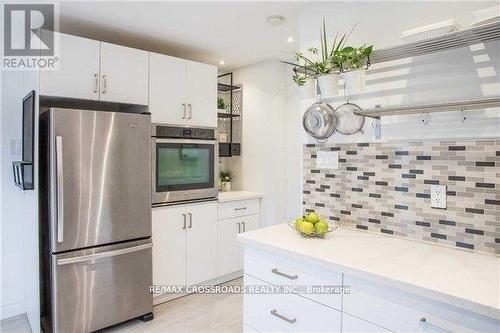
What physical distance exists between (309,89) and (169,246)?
1.77 meters

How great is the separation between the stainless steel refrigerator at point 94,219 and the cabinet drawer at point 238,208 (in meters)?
0.86

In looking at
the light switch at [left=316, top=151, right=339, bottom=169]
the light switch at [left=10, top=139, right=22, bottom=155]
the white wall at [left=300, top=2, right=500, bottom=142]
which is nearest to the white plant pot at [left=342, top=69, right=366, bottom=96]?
the white wall at [left=300, top=2, right=500, bottom=142]

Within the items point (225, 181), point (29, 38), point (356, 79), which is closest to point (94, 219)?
point (29, 38)

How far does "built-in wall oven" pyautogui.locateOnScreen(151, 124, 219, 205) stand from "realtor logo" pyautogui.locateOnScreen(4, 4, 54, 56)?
932 mm

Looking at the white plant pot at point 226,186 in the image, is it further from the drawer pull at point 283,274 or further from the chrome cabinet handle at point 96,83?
the drawer pull at point 283,274

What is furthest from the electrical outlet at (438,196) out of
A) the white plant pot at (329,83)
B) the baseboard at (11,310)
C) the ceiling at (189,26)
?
the baseboard at (11,310)

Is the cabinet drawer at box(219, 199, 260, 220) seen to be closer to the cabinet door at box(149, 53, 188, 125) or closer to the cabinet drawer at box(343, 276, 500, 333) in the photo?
the cabinet door at box(149, 53, 188, 125)

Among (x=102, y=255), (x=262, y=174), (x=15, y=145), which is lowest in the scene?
(x=102, y=255)

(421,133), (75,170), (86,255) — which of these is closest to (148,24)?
(75,170)

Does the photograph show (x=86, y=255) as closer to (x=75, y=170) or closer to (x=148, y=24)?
(x=75, y=170)

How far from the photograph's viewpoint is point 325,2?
2.10m

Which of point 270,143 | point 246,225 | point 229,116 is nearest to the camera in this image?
point 246,225

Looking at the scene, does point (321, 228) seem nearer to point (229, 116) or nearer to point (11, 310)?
point (229, 116)

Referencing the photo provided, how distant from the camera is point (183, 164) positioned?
2.86m
